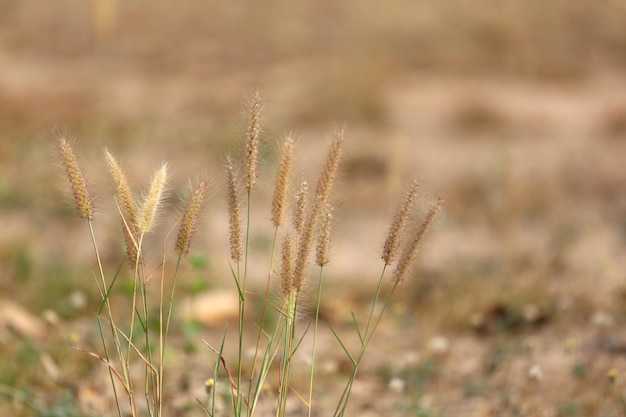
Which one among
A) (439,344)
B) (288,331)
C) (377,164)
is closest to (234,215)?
(288,331)

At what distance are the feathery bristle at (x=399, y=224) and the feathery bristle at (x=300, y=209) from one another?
0.20 metres

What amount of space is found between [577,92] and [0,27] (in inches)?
281

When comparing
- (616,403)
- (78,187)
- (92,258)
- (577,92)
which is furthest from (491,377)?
(577,92)

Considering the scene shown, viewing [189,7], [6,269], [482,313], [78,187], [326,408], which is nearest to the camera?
[78,187]

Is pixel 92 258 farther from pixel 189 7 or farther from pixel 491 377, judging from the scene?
pixel 189 7

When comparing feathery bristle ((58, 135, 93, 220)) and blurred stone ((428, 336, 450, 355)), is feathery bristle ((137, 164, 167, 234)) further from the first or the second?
blurred stone ((428, 336, 450, 355))

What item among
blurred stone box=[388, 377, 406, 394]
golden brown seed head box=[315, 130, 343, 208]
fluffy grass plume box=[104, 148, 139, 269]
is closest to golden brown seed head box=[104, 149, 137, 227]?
fluffy grass plume box=[104, 148, 139, 269]

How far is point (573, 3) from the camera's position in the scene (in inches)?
486

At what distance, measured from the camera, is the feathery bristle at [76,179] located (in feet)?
6.03

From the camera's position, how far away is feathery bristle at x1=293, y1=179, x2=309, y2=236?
188 cm

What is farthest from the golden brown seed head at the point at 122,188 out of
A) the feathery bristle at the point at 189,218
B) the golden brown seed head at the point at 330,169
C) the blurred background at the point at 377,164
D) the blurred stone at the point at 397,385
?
the blurred stone at the point at 397,385

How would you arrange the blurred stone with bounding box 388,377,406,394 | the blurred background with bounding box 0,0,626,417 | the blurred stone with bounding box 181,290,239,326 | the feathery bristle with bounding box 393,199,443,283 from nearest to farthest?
1. the feathery bristle with bounding box 393,199,443,283
2. the blurred stone with bounding box 388,377,406,394
3. the blurred background with bounding box 0,0,626,417
4. the blurred stone with bounding box 181,290,239,326

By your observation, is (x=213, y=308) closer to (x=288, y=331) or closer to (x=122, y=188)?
(x=288, y=331)

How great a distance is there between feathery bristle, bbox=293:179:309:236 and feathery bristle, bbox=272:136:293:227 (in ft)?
0.10
